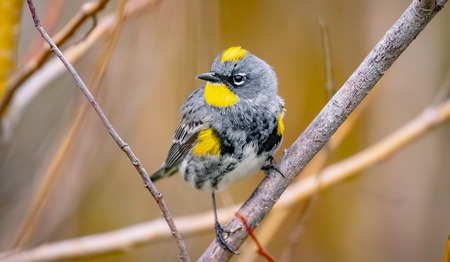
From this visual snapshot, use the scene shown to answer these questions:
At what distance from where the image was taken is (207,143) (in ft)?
8.81

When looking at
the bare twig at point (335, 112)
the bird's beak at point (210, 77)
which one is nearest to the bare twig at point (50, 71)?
the bird's beak at point (210, 77)

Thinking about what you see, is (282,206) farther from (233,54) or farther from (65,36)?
(65,36)

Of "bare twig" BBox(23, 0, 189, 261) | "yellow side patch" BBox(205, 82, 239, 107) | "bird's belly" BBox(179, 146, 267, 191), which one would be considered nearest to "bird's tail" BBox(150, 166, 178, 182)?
"bird's belly" BBox(179, 146, 267, 191)

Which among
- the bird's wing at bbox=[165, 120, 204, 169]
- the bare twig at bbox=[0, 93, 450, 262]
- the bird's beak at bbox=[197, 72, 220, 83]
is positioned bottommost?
the bare twig at bbox=[0, 93, 450, 262]

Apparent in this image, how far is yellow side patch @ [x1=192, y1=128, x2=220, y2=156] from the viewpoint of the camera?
8.70 feet

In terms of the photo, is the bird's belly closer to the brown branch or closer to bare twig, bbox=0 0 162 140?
bare twig, bbox=0 0 162 140

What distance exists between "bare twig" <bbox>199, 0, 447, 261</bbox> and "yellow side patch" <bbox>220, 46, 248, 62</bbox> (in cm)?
70

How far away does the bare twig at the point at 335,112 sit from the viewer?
Answer: 172 centimetres

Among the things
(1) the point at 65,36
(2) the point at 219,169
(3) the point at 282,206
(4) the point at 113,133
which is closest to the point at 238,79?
(2) the point at 219,169

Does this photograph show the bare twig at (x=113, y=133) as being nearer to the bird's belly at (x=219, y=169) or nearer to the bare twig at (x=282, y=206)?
the bird's belly at (x=219, y=169)

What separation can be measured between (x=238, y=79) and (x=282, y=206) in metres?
0.81

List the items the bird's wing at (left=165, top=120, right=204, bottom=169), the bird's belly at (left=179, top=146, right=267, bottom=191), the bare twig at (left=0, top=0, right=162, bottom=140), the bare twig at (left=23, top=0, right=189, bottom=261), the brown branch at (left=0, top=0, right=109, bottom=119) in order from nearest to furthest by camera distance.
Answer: the bare twig at (left=23, top=0, right=189, bottom=261)
the brown branch at (left=0, top=0, right=109, bottom=119)
the bare twig at (left=0, top=0, right=162, bottom=140)
the bird's belly at (left=179, top=146, right=267, bottom=191)
the bird's wing at (left=165, top=120, right=204, bottom=169)

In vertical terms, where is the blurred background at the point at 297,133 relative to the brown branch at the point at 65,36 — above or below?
below

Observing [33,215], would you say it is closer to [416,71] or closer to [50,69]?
[50,69]
